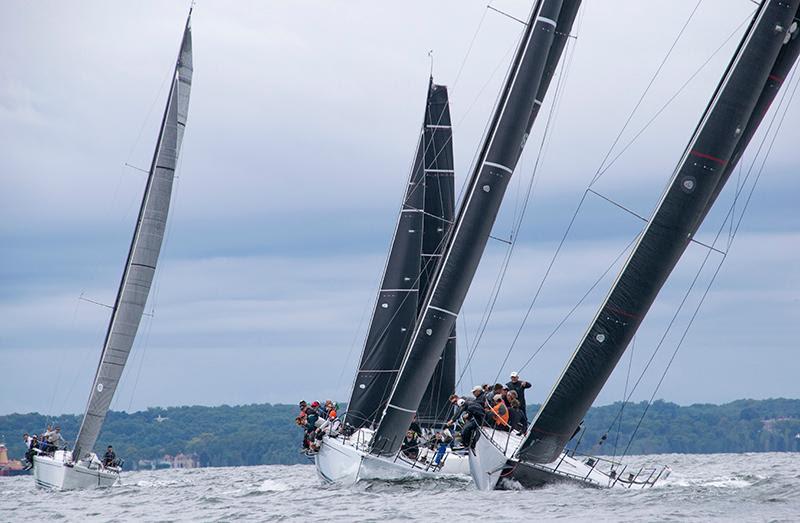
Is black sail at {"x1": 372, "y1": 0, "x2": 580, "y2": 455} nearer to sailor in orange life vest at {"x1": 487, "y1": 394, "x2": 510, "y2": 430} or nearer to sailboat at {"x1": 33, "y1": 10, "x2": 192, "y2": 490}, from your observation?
sailor in orange life vest at {"x1": 487, "y1": 394, "x2": 510, "y2": 430}

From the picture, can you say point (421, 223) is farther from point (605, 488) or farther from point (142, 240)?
point (605, 488)

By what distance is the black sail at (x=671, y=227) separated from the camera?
21906mm

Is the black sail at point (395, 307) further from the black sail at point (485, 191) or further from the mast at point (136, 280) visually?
the mast at point (136, 280)

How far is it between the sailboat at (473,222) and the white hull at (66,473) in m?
10.4

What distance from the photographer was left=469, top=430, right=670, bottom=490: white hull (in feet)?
74.9

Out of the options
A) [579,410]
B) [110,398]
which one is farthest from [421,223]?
[579,410]

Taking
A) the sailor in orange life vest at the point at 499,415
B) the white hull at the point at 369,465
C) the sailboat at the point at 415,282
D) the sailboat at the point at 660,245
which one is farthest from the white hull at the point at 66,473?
the sailboat at the point at 660,245

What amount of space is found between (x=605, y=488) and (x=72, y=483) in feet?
58.1

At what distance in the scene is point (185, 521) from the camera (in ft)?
74.1

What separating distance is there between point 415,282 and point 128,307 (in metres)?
8.50

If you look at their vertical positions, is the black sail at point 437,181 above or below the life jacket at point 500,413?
above

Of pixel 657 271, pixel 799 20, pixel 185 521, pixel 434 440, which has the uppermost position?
pixel 799 20

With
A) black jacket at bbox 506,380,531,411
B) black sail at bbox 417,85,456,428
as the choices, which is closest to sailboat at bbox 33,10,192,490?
black sail at bbox 417,85,456,428

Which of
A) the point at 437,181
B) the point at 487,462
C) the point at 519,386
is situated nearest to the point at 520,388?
the point at 519,386
